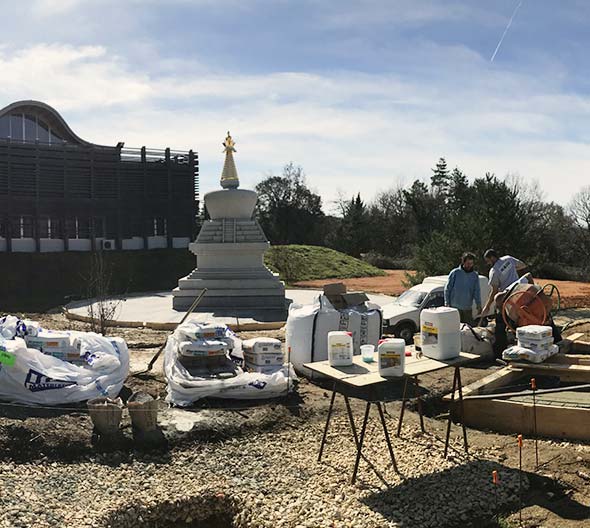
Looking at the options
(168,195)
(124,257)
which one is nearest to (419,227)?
(168,195)

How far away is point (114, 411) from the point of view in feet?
22.1

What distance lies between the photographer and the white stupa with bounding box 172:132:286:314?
1894 centimetres

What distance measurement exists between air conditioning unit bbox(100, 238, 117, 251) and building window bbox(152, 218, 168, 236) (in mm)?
2897

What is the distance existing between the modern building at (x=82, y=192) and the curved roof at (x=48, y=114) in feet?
0.18

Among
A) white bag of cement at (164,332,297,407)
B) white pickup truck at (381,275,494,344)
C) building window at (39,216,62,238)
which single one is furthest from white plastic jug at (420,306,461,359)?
building window at (39,216,62,238)

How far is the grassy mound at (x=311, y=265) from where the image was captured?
1430 inches

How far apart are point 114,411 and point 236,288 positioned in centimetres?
1239

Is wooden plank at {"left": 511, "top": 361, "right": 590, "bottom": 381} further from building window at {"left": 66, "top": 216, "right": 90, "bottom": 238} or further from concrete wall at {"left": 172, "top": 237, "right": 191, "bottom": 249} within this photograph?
concrete wall at {"left": 172, "top": 237, "right": 191, "bottom": 249}

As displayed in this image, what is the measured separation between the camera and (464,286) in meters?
9.86

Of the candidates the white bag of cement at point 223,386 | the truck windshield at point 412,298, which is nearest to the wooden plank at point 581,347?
the truck windshield at point 412,298

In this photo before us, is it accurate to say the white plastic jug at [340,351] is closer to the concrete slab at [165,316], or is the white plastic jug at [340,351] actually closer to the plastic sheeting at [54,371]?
the plastic sheeting at [54,371]

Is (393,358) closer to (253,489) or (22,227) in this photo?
(253,489)

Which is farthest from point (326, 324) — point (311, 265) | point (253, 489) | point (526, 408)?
point (311, 265)

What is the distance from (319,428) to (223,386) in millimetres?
1389
